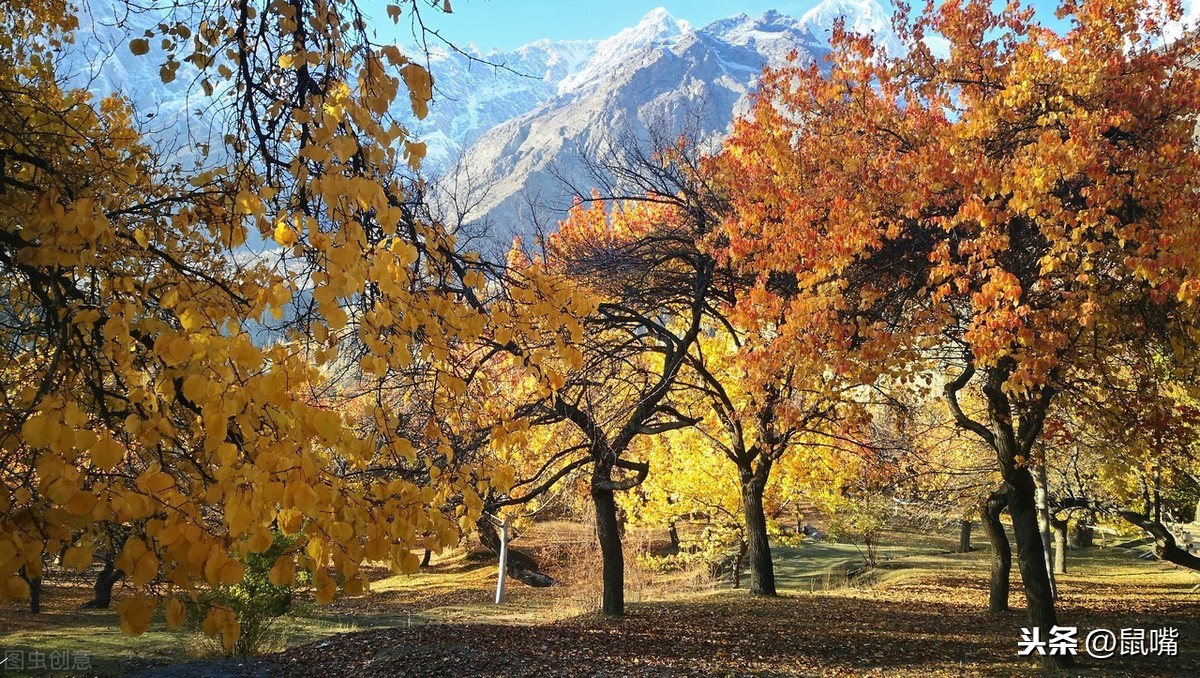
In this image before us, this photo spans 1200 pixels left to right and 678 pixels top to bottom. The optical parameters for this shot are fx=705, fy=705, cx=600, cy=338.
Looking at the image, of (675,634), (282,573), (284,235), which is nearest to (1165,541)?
(675,634)

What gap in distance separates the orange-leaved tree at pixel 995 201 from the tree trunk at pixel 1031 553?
3 centimetres

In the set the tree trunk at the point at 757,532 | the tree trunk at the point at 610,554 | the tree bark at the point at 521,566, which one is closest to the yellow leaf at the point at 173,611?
the tree trunk at the point at 610,554

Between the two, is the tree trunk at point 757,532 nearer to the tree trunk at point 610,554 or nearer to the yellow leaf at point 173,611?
the tree trunk at point 610,554

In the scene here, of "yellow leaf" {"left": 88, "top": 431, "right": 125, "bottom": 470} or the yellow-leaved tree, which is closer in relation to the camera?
"yellow leaf" {"left": 88, "top": 431, "right": 125, "bottom": 470}

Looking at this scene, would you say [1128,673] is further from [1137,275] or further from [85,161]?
[85,161]

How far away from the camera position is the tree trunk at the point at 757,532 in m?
14.0

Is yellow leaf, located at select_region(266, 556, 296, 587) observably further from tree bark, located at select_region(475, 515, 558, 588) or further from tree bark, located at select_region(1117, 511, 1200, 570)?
tree bark, located at select_region(475, 515, 558, 588)

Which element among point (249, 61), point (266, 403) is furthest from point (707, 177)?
point (266, 403)

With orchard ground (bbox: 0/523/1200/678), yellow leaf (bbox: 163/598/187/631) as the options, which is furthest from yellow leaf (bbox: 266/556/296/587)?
orchard ground (bbox: 0/523/1200/678)

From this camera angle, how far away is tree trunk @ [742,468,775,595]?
46.1ft

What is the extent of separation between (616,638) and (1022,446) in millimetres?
5835

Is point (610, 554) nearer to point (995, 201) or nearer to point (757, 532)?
point (757, 532)

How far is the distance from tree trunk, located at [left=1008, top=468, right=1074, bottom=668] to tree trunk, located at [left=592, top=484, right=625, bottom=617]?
5.81 m

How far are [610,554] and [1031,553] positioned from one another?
6.07 m
